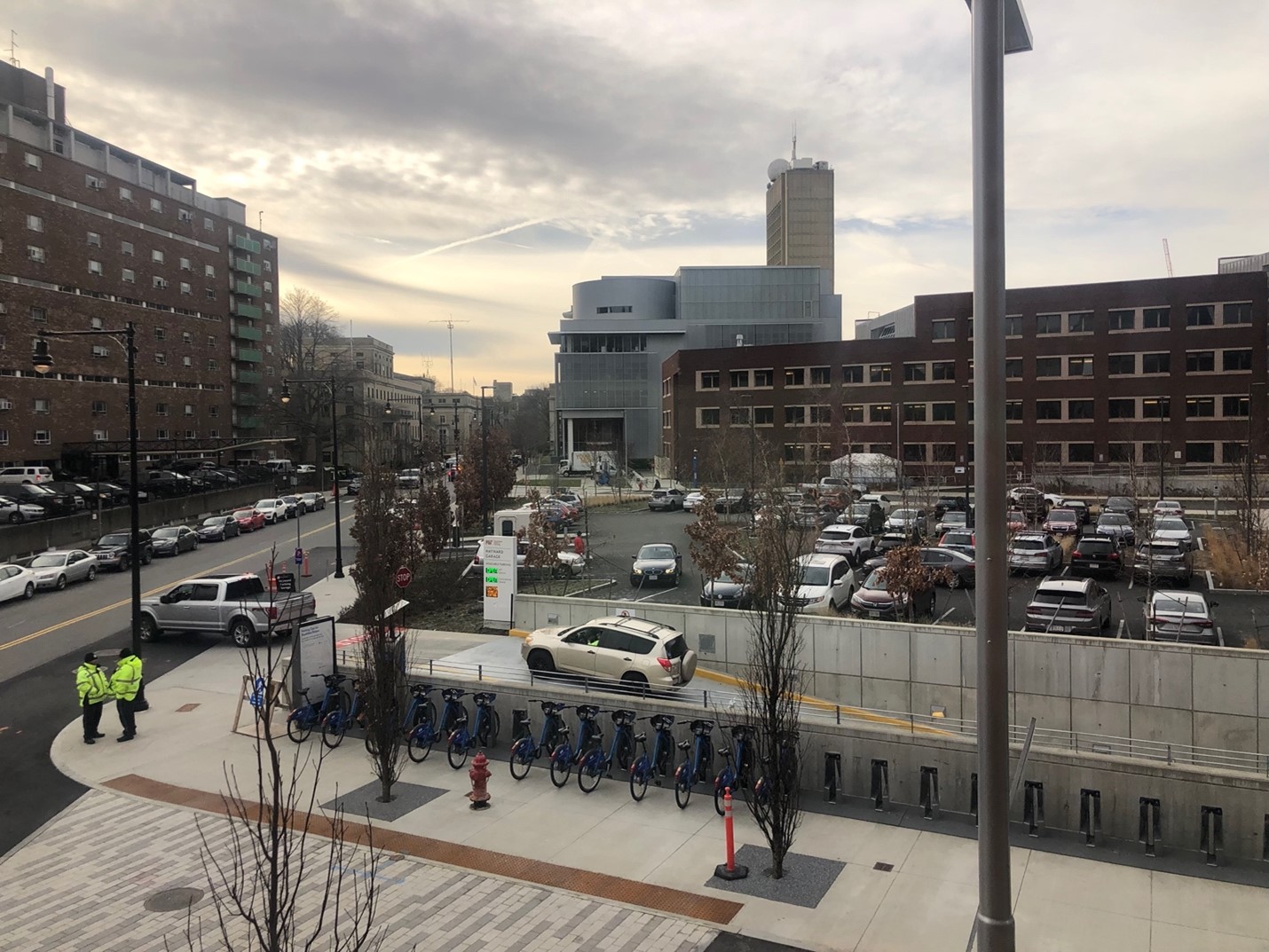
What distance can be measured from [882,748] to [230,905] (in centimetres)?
834

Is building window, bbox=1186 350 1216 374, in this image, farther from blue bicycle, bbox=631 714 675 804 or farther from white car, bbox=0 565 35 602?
white car, bbox=0 565 35 602

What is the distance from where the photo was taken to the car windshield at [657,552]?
28391 millimetres

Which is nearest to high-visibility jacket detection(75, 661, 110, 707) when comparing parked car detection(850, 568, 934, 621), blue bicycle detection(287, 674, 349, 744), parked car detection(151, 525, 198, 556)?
blue bicycle detection(287, 674, 349, 744)

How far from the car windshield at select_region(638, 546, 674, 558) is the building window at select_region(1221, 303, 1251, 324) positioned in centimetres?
5237

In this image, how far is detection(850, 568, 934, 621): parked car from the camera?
20.4 m

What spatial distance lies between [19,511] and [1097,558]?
1707 inches

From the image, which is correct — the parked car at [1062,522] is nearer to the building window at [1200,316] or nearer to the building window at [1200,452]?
the building window at [1200,452]

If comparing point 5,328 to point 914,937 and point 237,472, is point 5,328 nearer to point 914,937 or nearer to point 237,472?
point 237,472

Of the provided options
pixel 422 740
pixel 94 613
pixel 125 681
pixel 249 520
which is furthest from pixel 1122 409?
pixel 125 681

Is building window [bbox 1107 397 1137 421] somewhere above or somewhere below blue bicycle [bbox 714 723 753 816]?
above

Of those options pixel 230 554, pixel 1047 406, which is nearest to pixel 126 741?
pixel 230 554

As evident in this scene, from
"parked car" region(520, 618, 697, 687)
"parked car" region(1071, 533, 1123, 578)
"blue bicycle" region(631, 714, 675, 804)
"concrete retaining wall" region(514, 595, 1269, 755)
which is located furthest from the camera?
"parked car" region(1071, 533, 1123, 578)

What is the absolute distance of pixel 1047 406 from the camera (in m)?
64.5

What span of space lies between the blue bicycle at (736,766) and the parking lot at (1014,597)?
9907mm
